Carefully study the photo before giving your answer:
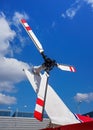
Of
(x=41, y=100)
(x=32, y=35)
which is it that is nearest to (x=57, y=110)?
(x=41, y=100)

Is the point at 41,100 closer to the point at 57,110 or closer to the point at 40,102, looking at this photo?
the point at 40,102

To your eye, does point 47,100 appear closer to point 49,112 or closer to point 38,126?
point 49,112

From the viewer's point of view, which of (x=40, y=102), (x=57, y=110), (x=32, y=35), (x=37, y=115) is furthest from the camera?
(x=32, y=35)

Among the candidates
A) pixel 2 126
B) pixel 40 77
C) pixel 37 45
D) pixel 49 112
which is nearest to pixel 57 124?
pixel 49 112

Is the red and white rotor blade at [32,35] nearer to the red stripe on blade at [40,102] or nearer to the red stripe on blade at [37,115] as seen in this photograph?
the red stripe on blade at [40,102]

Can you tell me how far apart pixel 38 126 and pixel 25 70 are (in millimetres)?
36188

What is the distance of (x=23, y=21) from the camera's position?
68.3ft

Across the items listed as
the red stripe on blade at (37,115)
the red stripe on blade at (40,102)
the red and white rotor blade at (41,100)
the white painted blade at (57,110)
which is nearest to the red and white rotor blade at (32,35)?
the red and white rotor blade at (41,100)

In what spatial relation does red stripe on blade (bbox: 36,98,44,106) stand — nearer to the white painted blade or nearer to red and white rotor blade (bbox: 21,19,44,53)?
the white painted blade

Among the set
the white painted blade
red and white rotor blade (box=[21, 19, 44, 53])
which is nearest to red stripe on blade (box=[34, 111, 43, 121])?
the white painted blade

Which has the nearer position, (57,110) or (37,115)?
(37,115)

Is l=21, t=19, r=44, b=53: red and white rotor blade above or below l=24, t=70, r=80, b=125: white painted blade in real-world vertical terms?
above

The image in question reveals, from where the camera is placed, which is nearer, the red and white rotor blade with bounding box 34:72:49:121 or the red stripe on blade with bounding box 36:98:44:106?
the red and white rotor blade with bounding box 34:72:49:121

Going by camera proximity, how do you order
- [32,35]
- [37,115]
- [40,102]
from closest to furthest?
1. [37,115]
2. [40,102]
3. [32,35]
